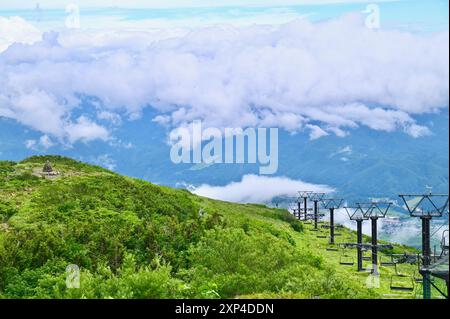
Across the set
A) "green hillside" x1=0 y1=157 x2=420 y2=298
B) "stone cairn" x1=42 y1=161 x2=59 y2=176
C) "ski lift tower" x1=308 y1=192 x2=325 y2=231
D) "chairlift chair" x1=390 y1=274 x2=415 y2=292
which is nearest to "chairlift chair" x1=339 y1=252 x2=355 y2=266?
"chairlift chair" x1=390 y1=274 x2=415 y2=292

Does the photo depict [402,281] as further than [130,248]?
Yes

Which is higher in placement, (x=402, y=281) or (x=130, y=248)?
(x=130, y=248)

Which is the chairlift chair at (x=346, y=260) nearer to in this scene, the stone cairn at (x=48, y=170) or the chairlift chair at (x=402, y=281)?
the chairlift chair at (x=402, y=281)

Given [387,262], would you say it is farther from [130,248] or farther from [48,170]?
[48,170]

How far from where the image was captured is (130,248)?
32.8m

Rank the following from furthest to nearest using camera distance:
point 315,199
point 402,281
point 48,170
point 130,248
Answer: point 315,199
point 402,281
point 48,170
point 130,248

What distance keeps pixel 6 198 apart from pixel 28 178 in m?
4.79

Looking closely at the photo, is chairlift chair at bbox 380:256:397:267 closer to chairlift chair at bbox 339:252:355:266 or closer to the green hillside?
the green hillside

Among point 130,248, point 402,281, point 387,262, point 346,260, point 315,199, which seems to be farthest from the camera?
point 315,199

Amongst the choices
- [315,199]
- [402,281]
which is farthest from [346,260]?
[315,199]

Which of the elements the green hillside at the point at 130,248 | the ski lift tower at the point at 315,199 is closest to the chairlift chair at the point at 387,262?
the green hillside at the point at 130,248

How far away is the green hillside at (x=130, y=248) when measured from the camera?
23.3 metres

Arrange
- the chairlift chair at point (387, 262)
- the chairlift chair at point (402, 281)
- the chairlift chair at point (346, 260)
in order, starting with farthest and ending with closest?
the chairlift chair at point (346, 260) < the chairlift chair at point (402, 281) < the chairlift chair at point (387, 262)
